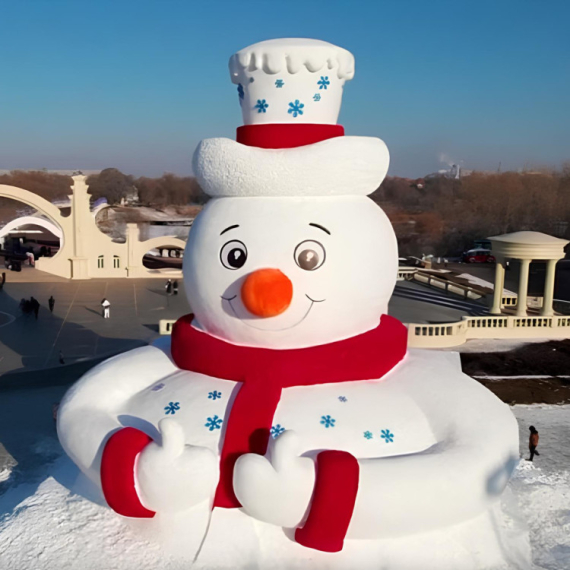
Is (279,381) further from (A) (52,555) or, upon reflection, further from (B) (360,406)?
(A) (52,555)

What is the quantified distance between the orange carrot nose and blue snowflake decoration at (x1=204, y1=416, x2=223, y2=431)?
110cm

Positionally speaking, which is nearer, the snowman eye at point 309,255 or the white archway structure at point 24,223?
the snowman eye at point 309,255

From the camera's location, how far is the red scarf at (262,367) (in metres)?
6.05

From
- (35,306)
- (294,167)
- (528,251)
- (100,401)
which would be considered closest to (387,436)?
(294,167)

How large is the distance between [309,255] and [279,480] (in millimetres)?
2067

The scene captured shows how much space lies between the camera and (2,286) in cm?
2478

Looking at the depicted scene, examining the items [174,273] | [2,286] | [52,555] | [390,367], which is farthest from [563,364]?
[2,286]

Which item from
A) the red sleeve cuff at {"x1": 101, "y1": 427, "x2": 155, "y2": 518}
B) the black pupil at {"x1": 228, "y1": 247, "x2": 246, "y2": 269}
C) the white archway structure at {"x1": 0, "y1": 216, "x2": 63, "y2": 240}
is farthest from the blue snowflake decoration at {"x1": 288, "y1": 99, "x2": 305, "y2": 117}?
the white archway structure at {"x1": 0, "y1": 216, "x2": 63, "y2": 240}

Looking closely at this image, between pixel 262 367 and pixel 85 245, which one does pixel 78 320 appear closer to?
pixel 85 245

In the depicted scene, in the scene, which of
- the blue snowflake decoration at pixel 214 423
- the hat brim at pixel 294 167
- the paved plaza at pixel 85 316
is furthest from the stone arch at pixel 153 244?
the blue snowflake decoration at pixel 214 423

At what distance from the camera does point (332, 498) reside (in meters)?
5.46

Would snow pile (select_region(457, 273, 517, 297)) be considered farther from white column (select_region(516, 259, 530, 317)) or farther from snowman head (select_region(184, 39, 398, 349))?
snowman head (select_region(184, 39, 398, 349))

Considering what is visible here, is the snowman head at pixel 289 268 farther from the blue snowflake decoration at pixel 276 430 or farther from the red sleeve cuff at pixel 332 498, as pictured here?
the red sleeve cuff at pixel 332 498

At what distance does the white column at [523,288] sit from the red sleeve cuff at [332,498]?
15292mm
